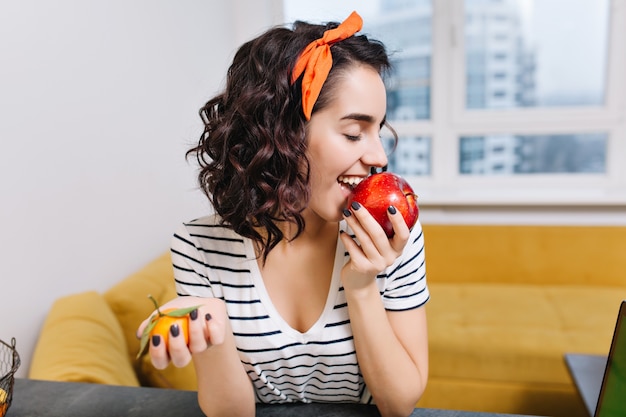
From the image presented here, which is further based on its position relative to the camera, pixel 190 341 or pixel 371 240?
pixel 371 240

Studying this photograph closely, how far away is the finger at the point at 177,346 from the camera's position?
605 mm

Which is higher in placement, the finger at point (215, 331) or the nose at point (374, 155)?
the nose at point (374, 155)

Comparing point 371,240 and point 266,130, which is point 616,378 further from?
point 266,130

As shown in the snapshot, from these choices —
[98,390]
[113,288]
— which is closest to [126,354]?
[113,288]

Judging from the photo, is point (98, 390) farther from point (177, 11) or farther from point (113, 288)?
point (177, 11)

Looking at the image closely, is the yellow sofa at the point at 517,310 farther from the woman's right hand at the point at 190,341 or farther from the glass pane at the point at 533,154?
the woman's right hand at the point at 190,341

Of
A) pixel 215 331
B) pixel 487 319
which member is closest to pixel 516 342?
pixel 487 319

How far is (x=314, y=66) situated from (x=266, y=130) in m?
0.13

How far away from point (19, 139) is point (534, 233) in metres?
2.36

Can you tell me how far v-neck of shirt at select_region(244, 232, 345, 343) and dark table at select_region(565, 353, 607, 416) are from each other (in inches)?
31.5

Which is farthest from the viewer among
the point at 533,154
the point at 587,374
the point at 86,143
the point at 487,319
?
the point at 533,154

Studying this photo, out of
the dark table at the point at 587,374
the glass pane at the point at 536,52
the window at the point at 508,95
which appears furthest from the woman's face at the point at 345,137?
the glass pane at the point at 536,52

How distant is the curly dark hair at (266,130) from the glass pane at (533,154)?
2357 mm

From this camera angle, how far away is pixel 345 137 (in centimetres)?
86
